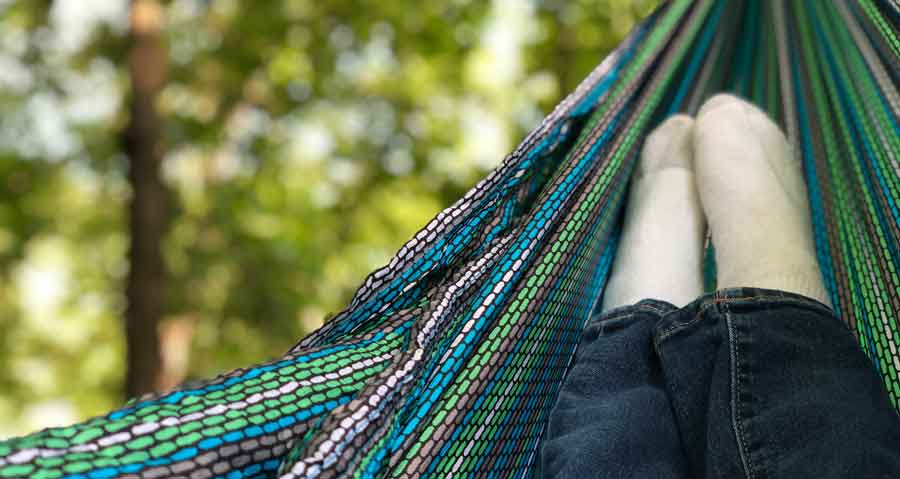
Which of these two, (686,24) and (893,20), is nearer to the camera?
(893,20)

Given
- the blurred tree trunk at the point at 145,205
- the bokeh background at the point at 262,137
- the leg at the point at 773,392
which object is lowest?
the leg at the point at 773,392

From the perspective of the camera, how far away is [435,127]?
4301 millimetres

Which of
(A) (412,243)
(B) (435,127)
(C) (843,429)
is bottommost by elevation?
(C) (843,429)

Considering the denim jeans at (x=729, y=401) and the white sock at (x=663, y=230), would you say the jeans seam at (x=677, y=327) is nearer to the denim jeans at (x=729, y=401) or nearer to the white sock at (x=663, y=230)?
the denim jeans at (x=729, y=401)

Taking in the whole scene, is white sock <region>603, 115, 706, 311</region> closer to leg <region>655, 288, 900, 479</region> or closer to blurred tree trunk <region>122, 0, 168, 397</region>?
leg <region>655, 288, 900, 479</region>

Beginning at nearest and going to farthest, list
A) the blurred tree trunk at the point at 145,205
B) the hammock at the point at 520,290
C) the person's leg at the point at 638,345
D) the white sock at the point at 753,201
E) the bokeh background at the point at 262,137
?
the hammock at the point at 520,290, the person's leg at the point at 638,345, the white sock at the point at 753,201, the blurred tree trunk at the point at 145,205, the bokeh background at the point at 262,137

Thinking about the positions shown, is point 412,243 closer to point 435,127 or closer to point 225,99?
point 435,127

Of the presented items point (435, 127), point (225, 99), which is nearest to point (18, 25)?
point (225, 99)

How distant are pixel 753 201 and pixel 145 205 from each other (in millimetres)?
2288

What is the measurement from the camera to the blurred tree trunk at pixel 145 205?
2797mm

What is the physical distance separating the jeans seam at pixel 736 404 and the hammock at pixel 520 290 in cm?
18

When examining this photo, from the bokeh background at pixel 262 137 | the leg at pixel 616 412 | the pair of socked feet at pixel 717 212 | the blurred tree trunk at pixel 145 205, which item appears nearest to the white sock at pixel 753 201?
the pair of socked feet at pixel 717 212

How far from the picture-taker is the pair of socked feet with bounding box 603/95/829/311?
930 mm

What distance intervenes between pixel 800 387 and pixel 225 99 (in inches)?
166
